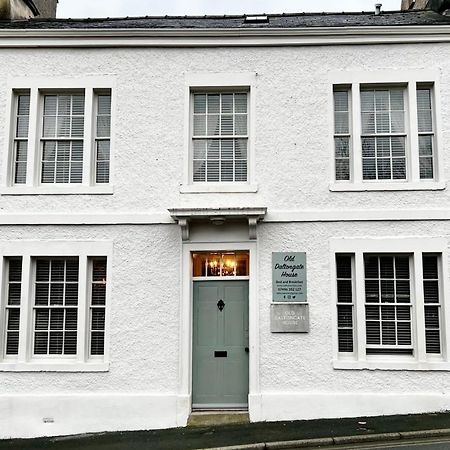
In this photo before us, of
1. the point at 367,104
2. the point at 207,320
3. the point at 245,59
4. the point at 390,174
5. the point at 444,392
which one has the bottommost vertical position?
the point at 444,392

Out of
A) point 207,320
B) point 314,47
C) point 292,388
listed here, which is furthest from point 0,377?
point 314,47

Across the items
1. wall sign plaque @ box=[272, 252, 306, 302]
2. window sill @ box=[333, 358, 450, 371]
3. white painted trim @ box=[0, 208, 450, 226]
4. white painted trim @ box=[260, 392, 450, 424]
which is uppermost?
white painted trim @ box=[0, 208, 450, 226]

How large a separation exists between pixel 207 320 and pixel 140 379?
1.54 m

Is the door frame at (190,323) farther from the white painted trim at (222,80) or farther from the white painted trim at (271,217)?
the white painted trim at (222,80)

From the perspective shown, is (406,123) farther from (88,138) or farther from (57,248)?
(57,248)

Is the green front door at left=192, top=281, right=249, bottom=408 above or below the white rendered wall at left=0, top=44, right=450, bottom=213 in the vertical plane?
below

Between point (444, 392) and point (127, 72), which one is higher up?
point (127, 72)

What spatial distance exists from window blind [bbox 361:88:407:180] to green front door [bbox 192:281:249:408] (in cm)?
323

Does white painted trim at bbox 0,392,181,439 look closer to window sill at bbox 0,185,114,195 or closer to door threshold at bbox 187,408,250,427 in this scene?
door threshold at bbox 187,408,250,427

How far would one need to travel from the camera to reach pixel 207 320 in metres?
10.3

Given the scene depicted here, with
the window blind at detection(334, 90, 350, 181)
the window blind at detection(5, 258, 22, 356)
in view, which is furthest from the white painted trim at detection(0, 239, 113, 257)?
the window blind at detection(334, 90, 350, 181)

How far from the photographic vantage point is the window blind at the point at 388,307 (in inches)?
393

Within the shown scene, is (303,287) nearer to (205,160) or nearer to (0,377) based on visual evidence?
(205,160)

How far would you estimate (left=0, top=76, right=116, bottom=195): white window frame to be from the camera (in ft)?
34.0
